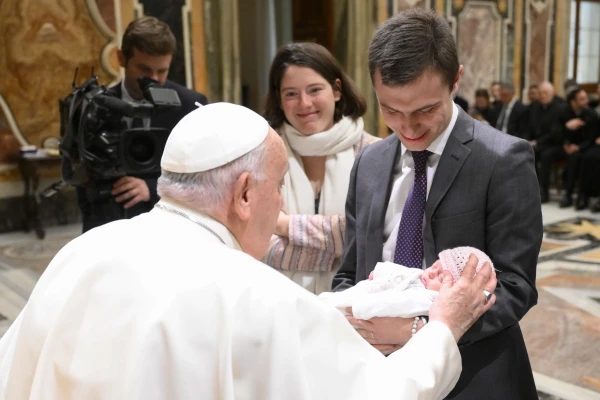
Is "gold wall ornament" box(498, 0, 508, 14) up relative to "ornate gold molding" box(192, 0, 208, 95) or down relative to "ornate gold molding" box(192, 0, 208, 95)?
up

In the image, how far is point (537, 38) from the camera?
1377cm

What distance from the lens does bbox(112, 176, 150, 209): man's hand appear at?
9.84 ft

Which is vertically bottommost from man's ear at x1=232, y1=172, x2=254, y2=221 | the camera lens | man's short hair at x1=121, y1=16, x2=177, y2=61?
the camera lens

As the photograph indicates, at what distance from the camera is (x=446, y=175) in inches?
73.2

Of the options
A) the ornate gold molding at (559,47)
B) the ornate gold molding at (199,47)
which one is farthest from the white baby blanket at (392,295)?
the ornate gold molding at (559,47)

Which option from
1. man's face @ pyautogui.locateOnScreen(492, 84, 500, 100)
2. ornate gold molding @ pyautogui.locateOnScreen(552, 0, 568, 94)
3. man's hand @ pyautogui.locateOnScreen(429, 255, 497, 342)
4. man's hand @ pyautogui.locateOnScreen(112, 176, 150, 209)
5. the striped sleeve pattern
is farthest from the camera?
ornate gold molding @ pyautogui.locateOnScreen(552, 0, 568, 94)

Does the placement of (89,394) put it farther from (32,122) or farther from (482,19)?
(482,19)

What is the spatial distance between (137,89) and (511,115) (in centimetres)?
850

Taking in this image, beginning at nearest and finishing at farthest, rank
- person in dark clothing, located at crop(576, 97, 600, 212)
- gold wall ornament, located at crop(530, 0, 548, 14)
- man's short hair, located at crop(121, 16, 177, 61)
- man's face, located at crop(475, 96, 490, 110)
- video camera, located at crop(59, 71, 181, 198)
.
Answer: video camera, located at crop(59, 71, 181, 198) → man's short hair, located at crop(121, 16, 177, 61) → person in dark clothing, located at crop(576, 97, 600, 212) → man's face, located at crop(475, 96, 490, 110) → gold wall ornament, located at crop(530, 0, 548, 14)

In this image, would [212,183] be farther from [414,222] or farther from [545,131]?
[545,131]

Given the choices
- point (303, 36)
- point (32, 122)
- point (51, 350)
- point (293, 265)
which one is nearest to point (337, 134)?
point (293, 265)

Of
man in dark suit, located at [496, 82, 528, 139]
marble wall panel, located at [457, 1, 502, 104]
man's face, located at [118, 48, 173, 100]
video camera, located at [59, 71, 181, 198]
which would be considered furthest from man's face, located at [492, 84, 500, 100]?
video camera, located at [59, 71, 181, 198]

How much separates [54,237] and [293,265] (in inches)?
216

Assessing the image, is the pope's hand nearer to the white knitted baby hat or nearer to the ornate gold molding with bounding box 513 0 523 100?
the white knitted baby hat
